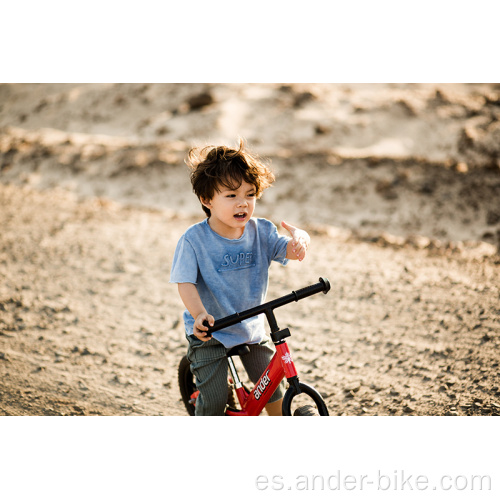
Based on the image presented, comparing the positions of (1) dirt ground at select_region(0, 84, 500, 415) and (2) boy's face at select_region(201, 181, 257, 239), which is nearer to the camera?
(2) boy's face at select_region(201, 181, 257, 239)

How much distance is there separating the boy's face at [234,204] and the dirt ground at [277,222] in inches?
73.0

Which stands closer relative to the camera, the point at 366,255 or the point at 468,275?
the point at 468,275

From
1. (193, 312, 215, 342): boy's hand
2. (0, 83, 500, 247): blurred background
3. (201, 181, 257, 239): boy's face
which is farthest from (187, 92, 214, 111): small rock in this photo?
(193, 312, 215, 342): boy's hand

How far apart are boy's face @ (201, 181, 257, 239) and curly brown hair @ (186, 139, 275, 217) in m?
0.02

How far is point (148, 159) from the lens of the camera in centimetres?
1025

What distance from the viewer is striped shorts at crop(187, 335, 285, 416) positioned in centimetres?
296

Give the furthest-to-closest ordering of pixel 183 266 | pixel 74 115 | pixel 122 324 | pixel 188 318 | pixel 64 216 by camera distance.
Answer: pixel 74 115, pixel 64 216, pixel 122 324, pixel 188 318, pixel 183 266

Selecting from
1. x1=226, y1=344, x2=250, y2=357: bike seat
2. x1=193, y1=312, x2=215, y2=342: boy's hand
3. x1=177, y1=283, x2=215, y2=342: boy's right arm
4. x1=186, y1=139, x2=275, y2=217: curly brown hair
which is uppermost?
x1=186, y1=139, x2=275, y2=217: curly brown hair

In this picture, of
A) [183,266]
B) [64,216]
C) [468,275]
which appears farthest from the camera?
[64,216]

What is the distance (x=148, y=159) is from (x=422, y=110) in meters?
5.74

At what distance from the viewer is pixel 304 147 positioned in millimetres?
10227

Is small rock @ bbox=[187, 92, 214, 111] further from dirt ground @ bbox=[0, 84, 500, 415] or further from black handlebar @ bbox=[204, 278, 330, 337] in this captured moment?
black handlebar @ bbox=[204, 278, 330, 337]

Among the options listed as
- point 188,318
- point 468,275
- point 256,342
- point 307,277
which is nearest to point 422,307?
point 468,275

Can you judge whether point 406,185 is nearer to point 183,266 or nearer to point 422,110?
point 422,110
